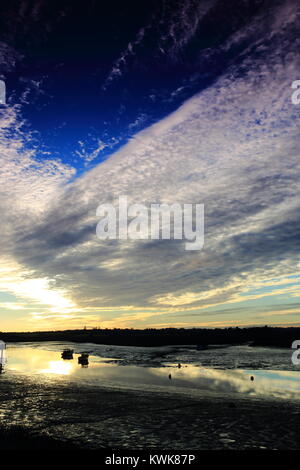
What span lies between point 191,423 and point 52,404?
466 inches

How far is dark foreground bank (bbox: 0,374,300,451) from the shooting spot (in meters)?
17.0

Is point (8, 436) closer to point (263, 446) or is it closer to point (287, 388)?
point (263, 446)

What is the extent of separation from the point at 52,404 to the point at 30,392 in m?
7.01

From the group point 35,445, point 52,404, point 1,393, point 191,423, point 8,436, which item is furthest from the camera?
point 1,393

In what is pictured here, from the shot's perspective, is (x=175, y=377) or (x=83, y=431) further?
(x=175, y=377)

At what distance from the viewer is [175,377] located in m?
42.7

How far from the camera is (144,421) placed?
2133 centimetres

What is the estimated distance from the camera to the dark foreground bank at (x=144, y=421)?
55.9 ft

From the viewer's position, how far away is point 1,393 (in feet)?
105
